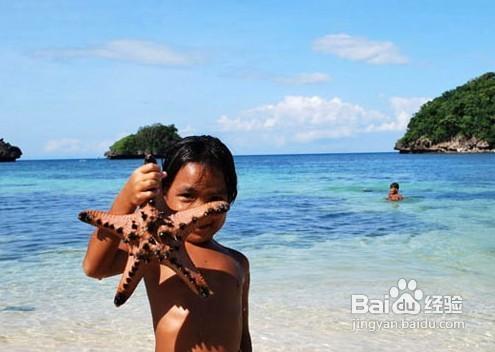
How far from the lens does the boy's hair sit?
247 centimetres

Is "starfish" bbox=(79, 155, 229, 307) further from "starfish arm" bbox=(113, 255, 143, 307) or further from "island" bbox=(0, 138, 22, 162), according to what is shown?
"island" bbox=(0, 138, 22, 162)

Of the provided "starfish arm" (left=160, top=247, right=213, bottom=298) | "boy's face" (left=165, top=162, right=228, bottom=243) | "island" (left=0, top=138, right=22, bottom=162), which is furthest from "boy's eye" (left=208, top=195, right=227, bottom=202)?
"island" (left=0, top=138, right=22, bottom=162)

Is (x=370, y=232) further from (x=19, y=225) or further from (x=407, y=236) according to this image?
(x=19, y=225)

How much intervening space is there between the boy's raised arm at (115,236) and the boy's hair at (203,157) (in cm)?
29

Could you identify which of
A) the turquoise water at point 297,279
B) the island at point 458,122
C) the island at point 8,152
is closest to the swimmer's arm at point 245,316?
the turquoise water at point 297,279

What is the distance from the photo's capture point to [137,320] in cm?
588

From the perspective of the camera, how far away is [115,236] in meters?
2.22

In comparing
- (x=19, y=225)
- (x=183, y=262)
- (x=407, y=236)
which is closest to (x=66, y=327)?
(x=183, y=262)

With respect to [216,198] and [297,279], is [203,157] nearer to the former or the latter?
[216,198]

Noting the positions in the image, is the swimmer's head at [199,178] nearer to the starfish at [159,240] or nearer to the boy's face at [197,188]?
the boy's face at [197,188]

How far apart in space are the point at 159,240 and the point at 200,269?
18.7 inches

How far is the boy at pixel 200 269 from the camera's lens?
241 cm

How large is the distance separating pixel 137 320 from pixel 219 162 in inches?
150

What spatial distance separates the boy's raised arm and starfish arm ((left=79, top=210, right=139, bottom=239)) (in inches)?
3.4
